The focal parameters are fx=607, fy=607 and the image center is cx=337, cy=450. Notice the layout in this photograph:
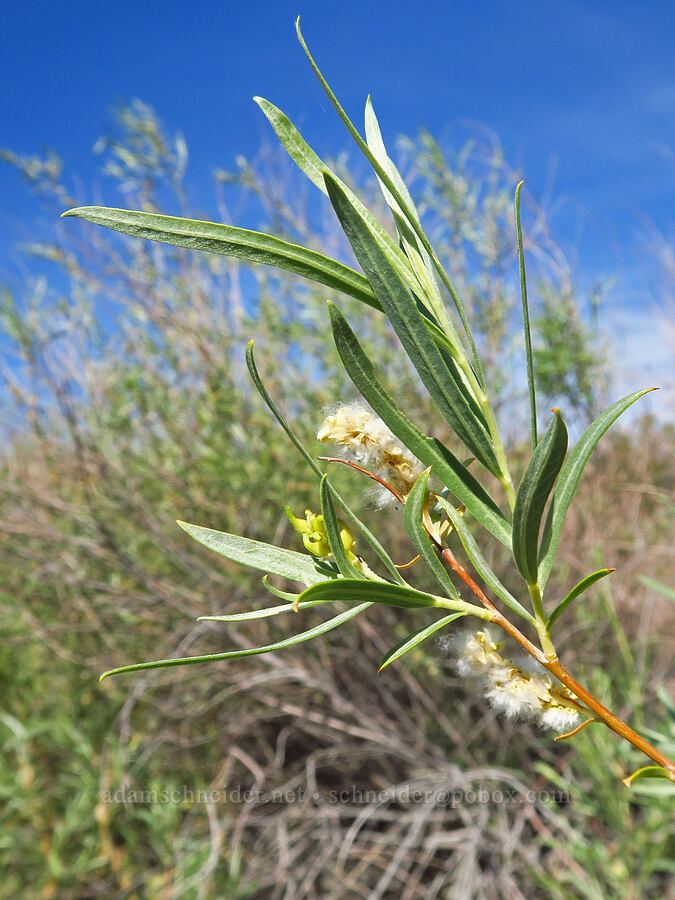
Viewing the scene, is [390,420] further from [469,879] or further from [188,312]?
[188,312]

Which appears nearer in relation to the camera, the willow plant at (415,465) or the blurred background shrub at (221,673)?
the willow plant at (415,465)

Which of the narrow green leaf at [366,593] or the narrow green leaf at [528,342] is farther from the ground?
the narrow green leaf at [528,342]

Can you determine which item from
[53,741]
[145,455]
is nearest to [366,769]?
[53,741]

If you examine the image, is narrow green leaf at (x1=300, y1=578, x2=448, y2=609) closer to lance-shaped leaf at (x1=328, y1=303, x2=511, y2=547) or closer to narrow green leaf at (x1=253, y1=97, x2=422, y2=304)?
lance-shaped leaf at (x1=328, y1=303, x2=511, y2=547)

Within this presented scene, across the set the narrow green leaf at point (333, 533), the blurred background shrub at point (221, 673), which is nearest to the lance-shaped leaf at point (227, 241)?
the narrow green leaf at point (333, 533)

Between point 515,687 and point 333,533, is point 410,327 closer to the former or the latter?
point 333,533

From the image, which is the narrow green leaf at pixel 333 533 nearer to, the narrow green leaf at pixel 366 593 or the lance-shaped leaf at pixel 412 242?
the narrow green leaf at pixel 366 593

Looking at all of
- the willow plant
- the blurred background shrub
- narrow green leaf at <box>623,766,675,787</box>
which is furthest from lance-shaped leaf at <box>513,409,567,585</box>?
the blurred background shrub
